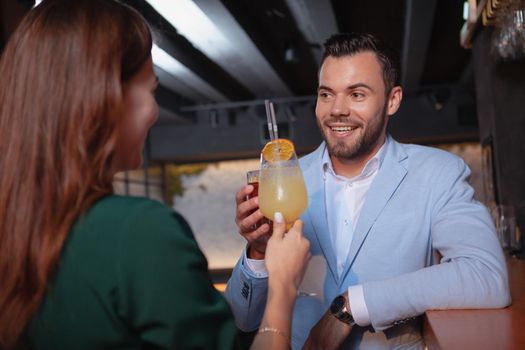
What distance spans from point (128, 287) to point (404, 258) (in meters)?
1.13

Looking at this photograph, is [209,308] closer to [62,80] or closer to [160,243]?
[160,243]

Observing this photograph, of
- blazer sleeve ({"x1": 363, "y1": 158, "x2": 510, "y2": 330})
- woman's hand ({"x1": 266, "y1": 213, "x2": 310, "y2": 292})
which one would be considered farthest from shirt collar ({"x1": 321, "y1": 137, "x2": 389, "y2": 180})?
woman's hand ({"x1": 266, "y1": 213, "x2": 310, "y2": 292})

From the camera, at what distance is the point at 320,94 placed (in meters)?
2.10

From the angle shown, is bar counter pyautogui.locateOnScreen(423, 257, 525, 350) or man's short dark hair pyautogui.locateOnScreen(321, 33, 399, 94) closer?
bar counter pyautogui.locateOnScreen(423, 257, 525, 350)

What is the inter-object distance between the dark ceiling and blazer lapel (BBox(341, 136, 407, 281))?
8.48 feet

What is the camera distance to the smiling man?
1528 mm

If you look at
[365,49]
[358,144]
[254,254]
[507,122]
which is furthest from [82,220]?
[507,122]

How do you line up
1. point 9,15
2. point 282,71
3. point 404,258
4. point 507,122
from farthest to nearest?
point 282,71
point 507,122
point 9,15
point 404,258

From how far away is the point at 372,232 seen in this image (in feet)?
5.86

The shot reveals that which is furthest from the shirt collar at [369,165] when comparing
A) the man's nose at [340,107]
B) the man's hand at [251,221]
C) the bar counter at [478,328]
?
the bar counter at [478,328]

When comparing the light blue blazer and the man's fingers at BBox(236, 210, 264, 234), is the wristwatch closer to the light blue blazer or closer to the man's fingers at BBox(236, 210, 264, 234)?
the light blue blazer

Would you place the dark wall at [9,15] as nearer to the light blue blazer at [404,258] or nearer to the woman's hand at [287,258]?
the light blue blazer at [404,258]

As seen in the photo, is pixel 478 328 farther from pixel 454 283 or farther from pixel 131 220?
pixel 131 220

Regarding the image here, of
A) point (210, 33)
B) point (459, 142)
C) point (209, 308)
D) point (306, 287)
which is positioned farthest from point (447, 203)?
point (459, 142)
